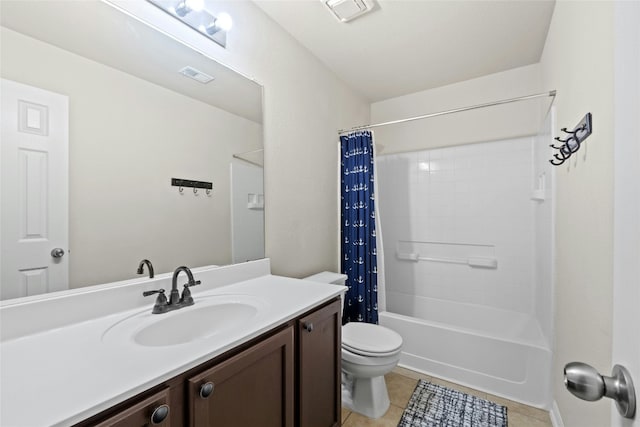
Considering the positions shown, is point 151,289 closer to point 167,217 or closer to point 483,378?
point 167,217

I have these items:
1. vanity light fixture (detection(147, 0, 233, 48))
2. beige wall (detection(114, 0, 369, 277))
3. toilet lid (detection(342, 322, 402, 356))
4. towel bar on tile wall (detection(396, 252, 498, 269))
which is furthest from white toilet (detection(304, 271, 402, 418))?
vanity light fixture (detection(147, 0, 233, 48))

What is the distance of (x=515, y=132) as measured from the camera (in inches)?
99.0

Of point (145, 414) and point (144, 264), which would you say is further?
point (144, 264)

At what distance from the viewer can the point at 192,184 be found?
142 centimetres

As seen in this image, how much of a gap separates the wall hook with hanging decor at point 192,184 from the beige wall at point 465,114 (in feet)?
7.05

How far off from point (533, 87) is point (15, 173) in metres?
3.25

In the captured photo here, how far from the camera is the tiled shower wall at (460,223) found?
2.50 m

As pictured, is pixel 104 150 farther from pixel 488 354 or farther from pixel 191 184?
pixel 488 354

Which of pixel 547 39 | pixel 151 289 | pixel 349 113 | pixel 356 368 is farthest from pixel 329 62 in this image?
pixel 356 368

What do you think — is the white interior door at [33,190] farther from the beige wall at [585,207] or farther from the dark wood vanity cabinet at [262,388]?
Answer: the beige wall at [585,207]

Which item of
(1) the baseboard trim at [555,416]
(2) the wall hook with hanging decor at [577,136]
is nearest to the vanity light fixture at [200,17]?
(2) the wall hook with hanging decor at [577,136]

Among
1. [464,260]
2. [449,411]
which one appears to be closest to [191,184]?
[449,411]

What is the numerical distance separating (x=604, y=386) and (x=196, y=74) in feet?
5.68

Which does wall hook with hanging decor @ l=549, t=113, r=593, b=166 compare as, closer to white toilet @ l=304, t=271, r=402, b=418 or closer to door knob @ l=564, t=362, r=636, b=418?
door knob @ l=564, t=362, r=636, b=418
